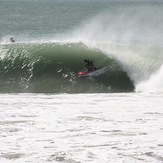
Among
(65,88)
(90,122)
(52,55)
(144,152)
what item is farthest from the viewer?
(52,55)

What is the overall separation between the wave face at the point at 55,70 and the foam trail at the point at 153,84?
0.52 metres

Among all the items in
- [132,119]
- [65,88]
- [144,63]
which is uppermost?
[144,63]

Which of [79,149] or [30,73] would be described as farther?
[30,73]

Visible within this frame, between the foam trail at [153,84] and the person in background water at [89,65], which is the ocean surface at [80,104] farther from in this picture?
the person in background water at [89,65]

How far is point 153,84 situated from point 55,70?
21.4 feet

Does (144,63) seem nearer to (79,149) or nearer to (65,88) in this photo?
(65,88)

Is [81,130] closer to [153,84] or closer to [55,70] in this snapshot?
[153,84]

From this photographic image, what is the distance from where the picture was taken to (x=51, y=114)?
1420 centimetres

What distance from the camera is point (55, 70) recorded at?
81.2ft

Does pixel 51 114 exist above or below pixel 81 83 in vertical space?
below

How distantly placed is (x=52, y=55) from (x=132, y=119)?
14889mm

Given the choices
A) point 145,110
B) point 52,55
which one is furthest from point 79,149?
point 52,55

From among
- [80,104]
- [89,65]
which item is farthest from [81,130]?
[89,65]

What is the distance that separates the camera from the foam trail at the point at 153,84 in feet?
65.9
